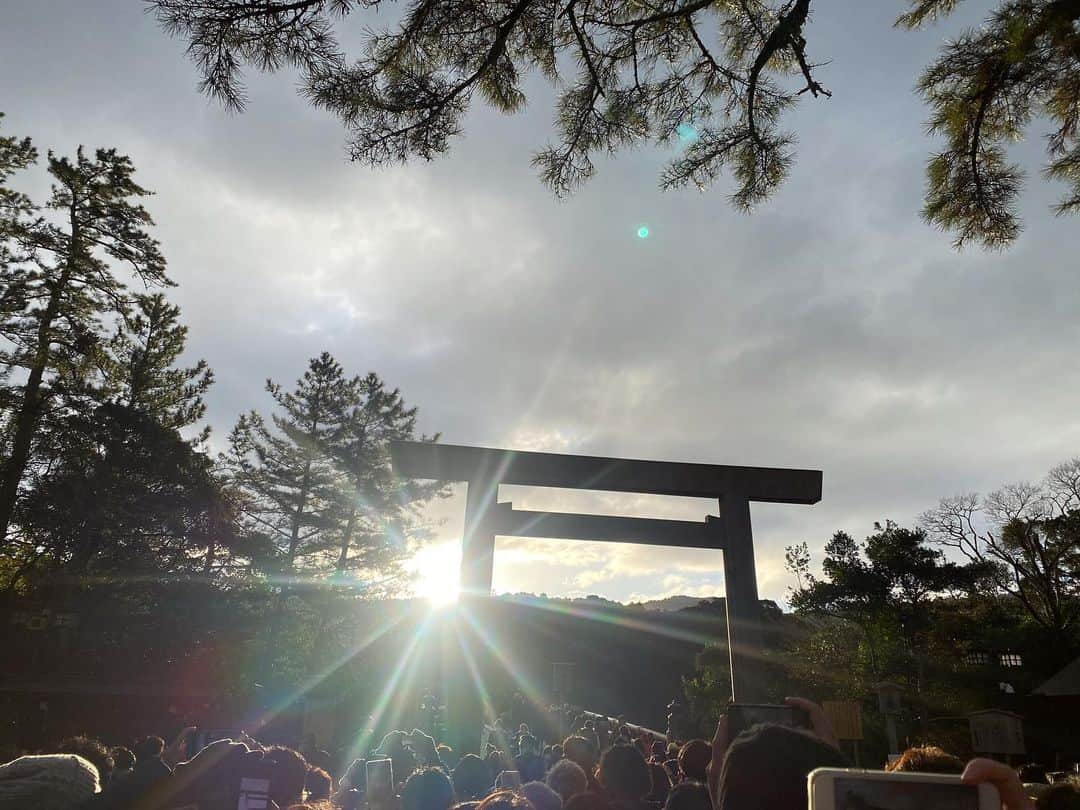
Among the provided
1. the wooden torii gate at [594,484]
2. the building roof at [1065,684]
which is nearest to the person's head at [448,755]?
the wooden torii gate at [594,484]

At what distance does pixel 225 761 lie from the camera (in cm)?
330

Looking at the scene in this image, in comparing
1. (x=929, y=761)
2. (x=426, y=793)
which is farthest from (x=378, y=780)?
(x=929, y=761)

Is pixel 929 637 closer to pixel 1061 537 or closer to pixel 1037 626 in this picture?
pixel 1037 626

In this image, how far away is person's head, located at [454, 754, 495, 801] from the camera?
4.16m

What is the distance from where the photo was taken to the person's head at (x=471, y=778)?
4164mm

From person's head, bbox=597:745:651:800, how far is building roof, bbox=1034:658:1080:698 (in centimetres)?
1924

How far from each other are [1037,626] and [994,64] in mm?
25802

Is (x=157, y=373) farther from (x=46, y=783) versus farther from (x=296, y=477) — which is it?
(x=46, y=783)

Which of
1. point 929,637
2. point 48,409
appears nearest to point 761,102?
point 48,409

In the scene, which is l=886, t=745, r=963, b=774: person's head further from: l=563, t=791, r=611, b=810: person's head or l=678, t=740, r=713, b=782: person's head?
l=678, t=740, r=713, b=782: person's head

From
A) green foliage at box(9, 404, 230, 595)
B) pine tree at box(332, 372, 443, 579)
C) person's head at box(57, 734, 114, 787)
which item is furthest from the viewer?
pine tree at box(332, 372, 443, 579)

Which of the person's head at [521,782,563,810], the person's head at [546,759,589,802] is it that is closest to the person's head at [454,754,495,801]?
the person's head at [546,759,589,802]

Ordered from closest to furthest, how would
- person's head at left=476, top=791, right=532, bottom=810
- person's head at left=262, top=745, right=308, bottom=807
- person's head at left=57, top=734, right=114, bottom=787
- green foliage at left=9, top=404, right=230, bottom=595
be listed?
1. person's head at left=476, top=791, right=532, bottom=810
2. person's head at left=262, top=745, right=308, bottom=807
3. person's head at left=57, top=734, right=114, bottom=787
4. green foliage at left=9, top=404, right=230, bottom=595

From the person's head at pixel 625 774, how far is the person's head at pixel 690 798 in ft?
2.68
